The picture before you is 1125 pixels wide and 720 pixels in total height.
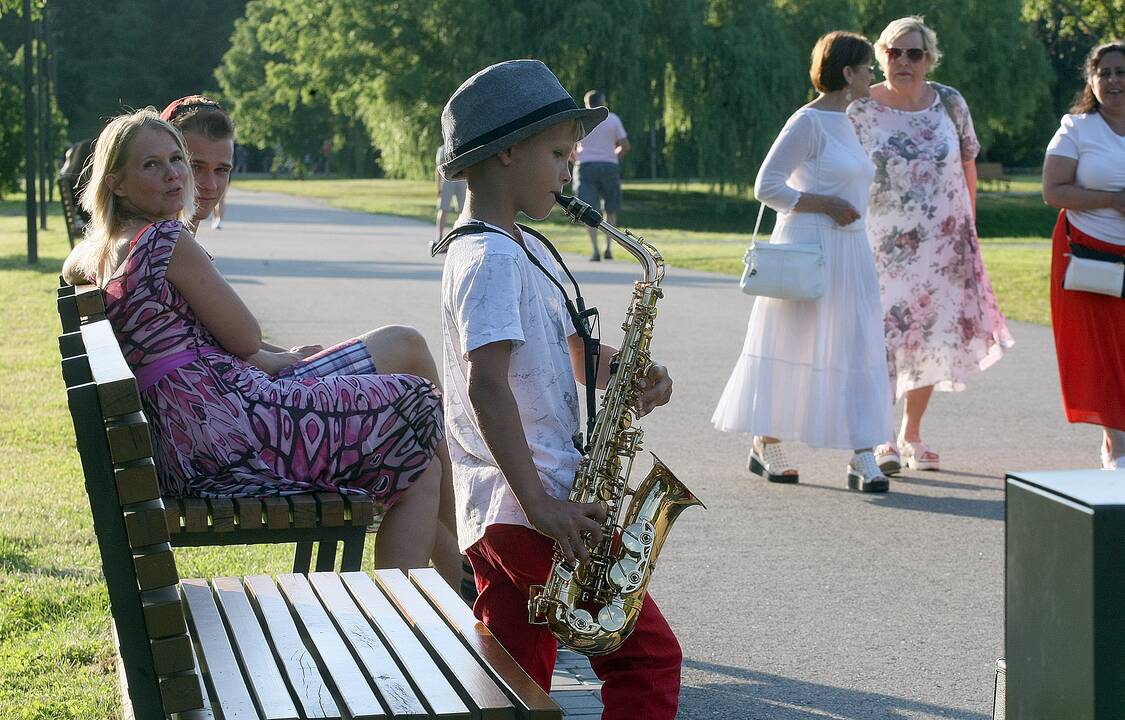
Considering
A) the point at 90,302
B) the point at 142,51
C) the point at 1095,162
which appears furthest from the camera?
the point at 142,51

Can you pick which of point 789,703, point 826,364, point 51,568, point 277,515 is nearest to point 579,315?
point 277,515

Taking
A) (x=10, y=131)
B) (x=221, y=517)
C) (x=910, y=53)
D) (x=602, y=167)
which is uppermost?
(x=910, y=53)

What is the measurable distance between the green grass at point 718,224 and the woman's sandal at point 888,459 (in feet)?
22.1

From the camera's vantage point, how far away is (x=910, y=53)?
712 centimetres

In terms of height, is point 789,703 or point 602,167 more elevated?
point 602,167

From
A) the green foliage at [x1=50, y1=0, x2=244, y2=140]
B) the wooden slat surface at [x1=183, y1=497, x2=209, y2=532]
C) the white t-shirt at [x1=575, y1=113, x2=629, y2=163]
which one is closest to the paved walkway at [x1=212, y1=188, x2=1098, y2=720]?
the wooden slat surface at [x1=183, y1=497, x2=209, y2=532]

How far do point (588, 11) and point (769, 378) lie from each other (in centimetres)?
2789

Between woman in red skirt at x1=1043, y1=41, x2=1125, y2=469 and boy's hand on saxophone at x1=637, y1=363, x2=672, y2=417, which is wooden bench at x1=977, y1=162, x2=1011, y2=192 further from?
boy's hand on saxophone at x1=637, y1=363, x2=672, y2=417

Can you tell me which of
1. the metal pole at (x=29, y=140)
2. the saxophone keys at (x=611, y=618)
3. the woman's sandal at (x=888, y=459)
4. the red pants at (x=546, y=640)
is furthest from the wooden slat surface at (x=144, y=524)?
the metal pole at (x=29, y=140)

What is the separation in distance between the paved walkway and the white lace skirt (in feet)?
0.99

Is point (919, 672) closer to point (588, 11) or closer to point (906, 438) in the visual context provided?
point (906, 438)

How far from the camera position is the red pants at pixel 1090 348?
6.48m

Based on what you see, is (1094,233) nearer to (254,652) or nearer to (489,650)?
(489,650)

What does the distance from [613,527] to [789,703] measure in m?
1.31
